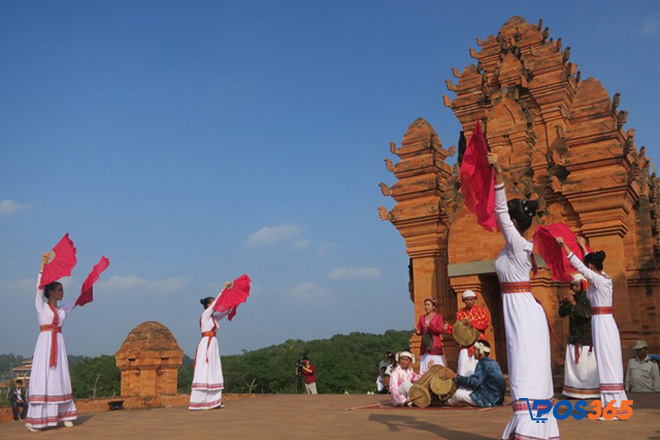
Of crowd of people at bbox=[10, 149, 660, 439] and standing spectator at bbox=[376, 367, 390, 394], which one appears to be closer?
crowd of people at bbox=[10, 149, 660, 439]

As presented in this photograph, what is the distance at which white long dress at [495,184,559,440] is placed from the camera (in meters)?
4.62

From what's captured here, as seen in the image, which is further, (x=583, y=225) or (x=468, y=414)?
(x=583, y=225)

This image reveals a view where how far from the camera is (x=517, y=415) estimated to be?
4.68 meters

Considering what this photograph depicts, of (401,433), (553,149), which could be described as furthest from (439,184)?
(401,433)

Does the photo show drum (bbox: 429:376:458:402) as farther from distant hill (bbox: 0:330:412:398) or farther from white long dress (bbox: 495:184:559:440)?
distant hill (bbox: 0:330:412:398)

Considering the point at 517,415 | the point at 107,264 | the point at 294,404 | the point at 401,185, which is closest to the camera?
the point at 517,415

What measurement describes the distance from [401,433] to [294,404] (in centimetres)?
501

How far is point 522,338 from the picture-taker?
187 inches

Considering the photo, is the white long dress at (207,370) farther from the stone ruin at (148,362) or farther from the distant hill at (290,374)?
the distant hill at (290,374)

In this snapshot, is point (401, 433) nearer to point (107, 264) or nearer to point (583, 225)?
point (107, 264)

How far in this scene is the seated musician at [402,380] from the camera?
28.6 ft

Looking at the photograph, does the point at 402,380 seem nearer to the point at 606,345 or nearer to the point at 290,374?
the point at 606,345

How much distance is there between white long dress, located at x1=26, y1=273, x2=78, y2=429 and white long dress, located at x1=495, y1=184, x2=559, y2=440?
5.62 m

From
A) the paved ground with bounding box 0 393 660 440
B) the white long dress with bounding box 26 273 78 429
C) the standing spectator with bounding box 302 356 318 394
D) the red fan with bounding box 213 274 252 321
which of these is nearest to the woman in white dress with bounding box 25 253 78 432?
the white long dress with bounding box 26 273 78 429
